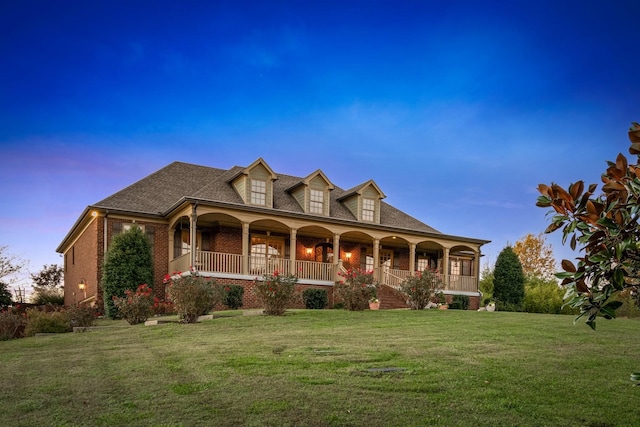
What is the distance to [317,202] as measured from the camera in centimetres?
2652

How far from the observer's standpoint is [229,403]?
21.7 ft

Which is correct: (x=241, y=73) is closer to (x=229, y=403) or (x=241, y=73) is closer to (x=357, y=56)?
(x=357, y=56)

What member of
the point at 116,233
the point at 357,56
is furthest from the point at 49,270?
the point at 357,56

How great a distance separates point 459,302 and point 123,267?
16.0 metres

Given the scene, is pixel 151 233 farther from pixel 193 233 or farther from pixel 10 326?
pixel 10 326

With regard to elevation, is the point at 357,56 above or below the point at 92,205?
above

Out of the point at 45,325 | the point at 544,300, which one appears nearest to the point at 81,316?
the point at 45,325

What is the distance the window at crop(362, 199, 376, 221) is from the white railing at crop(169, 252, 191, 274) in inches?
376

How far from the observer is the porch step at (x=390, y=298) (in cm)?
2430

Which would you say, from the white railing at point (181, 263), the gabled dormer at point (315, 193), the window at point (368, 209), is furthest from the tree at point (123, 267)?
the window at point (368, 209)

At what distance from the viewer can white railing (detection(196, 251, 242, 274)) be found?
22250 mm

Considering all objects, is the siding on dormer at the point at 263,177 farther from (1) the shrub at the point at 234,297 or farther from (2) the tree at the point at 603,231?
(2) the tree at the point at 603,231

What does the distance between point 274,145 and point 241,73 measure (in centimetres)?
600

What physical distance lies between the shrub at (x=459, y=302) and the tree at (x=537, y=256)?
16.5 meters
